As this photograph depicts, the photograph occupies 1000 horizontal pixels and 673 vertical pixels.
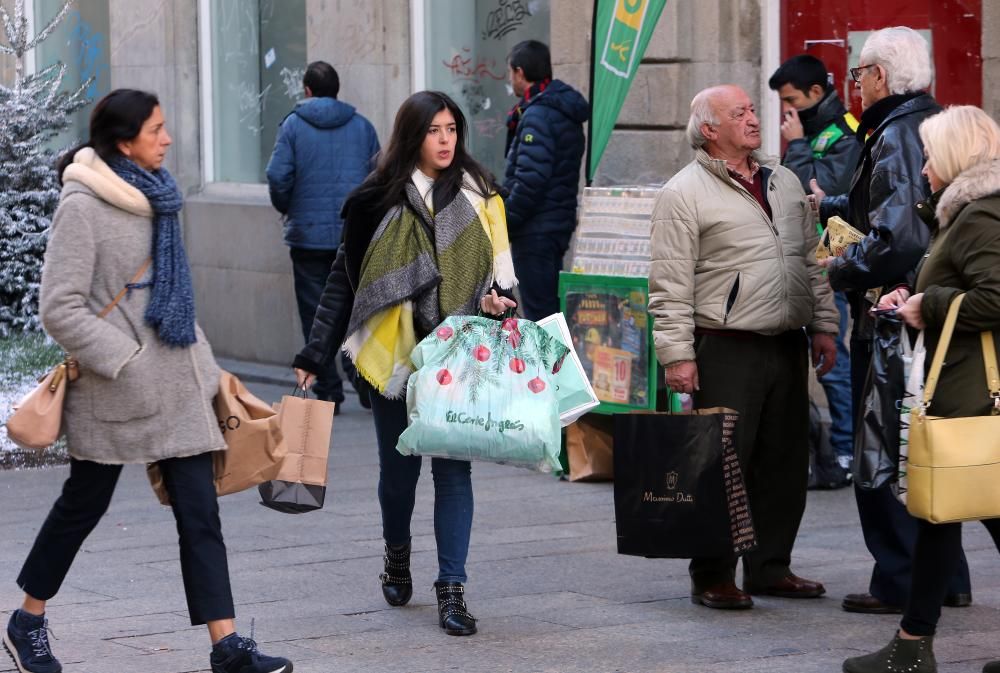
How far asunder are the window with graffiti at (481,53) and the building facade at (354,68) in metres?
0.01

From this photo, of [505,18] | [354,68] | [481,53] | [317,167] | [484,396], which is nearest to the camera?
[484,396]

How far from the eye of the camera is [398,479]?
6.01m

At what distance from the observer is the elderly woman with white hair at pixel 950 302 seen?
492 cm

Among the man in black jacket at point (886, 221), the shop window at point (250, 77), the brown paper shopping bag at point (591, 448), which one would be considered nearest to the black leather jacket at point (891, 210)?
the man in black jacket at point (886, 221)

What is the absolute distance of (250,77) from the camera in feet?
45.6

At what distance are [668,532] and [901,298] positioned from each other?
1191 millimetres

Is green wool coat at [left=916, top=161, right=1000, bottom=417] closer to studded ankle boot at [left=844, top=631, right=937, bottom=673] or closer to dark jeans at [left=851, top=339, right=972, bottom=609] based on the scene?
studded ankle boot at [left=844, top=631, right=937, bottom=673]

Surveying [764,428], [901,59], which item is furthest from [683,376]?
[901,59]

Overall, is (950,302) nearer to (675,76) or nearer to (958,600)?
(958,600)

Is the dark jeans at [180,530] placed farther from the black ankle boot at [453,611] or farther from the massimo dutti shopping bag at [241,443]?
the black ankle boot at [453,611]

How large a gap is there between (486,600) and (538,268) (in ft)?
11.6

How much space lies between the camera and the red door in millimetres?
9109

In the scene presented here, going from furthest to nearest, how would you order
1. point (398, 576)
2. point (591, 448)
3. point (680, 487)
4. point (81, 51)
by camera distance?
point (81, 51), point (591, 448), point (398, 576), point (680, 487)

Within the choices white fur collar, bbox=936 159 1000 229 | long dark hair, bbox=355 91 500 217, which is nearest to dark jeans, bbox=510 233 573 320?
long dark hair, bbox=355 91 500 217
